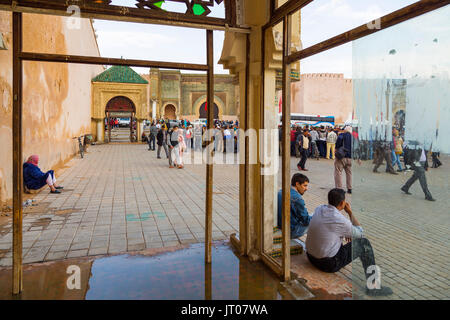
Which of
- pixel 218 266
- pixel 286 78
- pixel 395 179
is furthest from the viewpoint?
pixel 218 266

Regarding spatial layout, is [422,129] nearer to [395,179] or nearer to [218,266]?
[395,179]

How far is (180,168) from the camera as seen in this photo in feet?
38.0

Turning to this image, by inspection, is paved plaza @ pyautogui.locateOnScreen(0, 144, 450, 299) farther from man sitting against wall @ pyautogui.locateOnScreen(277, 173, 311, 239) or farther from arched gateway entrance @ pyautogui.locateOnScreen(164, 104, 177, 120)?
arched gateway entrance @ pyautogui.locateOnScreen(164, 104, 177, 120)

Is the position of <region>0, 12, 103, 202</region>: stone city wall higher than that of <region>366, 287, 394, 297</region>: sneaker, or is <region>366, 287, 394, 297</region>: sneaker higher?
<region>0, 12, 103, 202</region>: stone city wall

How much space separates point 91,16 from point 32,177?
520cm

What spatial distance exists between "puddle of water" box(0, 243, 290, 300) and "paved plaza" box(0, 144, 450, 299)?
393mm

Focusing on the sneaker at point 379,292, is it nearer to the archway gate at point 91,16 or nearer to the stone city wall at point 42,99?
the archway gate at point 91,16

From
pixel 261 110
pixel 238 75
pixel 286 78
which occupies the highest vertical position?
pixel 238 75


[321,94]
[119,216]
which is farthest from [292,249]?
[321,94]

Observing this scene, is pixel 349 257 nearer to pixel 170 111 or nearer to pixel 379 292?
pixel 379 292

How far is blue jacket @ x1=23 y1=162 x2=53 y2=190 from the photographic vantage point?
22.1ft

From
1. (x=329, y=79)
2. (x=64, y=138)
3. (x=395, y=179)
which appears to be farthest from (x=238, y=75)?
(x=329, y=79)

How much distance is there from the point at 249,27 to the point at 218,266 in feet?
8.61

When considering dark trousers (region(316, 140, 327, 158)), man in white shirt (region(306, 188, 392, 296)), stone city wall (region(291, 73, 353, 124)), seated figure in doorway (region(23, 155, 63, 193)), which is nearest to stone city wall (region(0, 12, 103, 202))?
seated figure in doorway (region(23, 155, 63, 193))
